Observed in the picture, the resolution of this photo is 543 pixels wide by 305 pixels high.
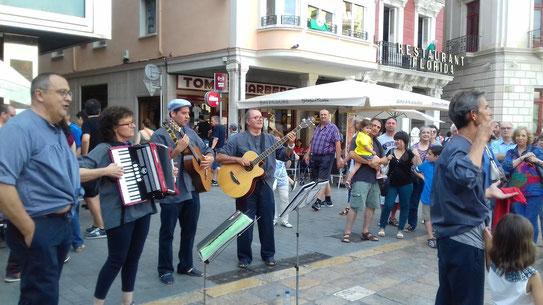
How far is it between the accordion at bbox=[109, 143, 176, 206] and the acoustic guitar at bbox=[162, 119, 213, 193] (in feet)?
2.68

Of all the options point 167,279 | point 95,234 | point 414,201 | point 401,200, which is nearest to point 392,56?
point 414,201

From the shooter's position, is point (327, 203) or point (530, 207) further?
point (327, 203)

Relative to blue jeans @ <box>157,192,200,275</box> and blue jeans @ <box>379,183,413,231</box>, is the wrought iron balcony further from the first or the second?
blue jeans @ <box>157,192,200,275</box>

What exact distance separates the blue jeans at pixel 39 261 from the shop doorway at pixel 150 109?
15.9 meters

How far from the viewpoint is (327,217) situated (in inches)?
347

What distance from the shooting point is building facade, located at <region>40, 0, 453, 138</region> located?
1605cm

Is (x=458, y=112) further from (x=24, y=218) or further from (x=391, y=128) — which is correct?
(x=391, y=128)

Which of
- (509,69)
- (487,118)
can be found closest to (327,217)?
(487,118)

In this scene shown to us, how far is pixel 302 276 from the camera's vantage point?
17.8 feet

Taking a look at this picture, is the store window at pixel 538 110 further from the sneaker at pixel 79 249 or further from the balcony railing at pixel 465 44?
the sneaker at pixel 79 249

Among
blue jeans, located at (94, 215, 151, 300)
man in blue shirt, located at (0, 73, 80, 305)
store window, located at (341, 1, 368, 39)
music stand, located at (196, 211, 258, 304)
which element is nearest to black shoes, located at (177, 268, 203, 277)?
blue jeans, located at (94, 215, 151, 300)

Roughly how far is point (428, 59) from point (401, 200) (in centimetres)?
1620

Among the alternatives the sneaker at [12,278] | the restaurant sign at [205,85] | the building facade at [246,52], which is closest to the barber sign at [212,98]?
the building facade at [246,52]

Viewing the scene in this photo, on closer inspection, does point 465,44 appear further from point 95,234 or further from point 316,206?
point 95,234
